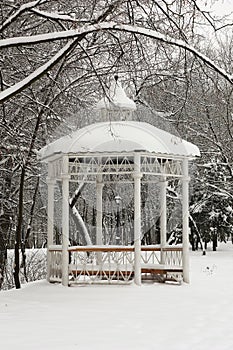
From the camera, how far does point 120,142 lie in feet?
45.5

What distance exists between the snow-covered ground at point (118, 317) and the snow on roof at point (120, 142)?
9.51 ft

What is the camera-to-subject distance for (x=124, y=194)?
28078 mm

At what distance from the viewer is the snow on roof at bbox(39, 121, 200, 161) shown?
13.9 metres

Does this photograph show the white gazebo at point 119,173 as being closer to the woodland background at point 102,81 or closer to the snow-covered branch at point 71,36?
the woodland background at point 102,81

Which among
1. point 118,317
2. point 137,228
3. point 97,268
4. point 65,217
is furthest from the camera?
point 97,268

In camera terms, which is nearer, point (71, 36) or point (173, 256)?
point (71, 36)

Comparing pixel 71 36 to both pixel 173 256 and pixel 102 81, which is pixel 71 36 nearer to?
pixel 102 81

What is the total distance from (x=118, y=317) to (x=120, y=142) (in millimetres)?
5099

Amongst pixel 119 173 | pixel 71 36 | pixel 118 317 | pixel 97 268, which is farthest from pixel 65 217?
pixel 71 36

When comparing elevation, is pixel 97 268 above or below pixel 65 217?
below

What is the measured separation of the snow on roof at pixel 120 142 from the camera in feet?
45.6

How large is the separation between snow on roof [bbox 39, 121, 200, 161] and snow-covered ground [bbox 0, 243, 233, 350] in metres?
2.90

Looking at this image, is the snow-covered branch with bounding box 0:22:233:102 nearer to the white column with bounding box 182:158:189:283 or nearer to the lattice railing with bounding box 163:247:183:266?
the white column with bounding box 182:158:189:283

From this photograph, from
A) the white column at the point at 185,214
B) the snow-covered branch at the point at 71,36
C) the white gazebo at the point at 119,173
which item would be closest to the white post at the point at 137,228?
the white gazebo at the point at 119,173
